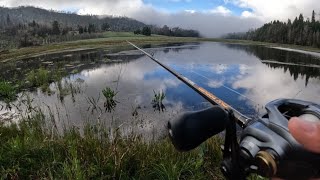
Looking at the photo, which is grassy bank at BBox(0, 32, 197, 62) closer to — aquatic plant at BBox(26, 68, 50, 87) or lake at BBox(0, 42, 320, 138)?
aquatic plant at BBox(26, 68, 50, 87)

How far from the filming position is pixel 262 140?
1363 mm

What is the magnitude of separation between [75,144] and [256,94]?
13.1m

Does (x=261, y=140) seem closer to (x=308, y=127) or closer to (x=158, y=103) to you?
(x=308, y=127)

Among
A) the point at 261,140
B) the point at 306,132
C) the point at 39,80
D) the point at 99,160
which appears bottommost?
the point at 39,80

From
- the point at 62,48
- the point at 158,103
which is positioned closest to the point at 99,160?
the point at 158,103

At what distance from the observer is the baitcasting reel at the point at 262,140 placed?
1271 mm

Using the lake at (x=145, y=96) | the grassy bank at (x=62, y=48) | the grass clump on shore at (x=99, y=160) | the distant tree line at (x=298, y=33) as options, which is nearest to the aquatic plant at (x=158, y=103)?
the lake at (x=145, y=96)

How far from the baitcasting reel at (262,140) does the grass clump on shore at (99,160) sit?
3.70m

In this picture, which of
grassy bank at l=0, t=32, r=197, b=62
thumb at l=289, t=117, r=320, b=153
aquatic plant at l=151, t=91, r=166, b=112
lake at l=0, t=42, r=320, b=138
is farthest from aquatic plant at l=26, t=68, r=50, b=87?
grassy bank at l=0, t=32, r=197, b=62

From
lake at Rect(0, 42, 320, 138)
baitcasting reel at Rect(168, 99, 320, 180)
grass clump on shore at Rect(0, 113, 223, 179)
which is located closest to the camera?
baitcasting reel at Rect(168, 99, 320, 180)

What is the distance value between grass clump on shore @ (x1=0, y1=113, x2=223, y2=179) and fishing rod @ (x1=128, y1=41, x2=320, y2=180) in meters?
3.70

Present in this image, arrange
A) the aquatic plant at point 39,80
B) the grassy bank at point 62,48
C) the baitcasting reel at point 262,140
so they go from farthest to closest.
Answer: the grassy bank at point 62,48 < the aquatic plant at point 39,80 < the baitcasting reel at point 262,140

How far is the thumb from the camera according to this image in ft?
3.73

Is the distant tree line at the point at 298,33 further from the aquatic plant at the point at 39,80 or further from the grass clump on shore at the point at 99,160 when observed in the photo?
the grass clump on shore at the point at 99,160
